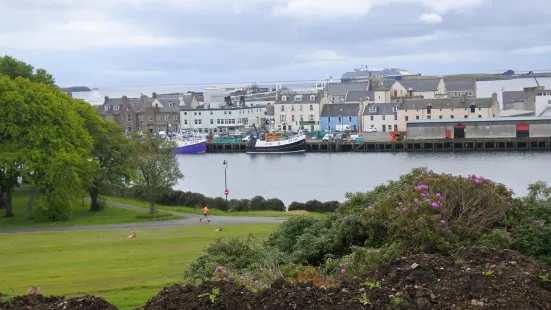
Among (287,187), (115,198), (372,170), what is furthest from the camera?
(372,170)

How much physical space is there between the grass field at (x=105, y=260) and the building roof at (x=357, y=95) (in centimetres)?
9659

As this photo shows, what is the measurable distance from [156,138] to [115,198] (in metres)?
10.8

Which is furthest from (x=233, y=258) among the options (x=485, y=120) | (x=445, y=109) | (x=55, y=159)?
(x=445, y=109)

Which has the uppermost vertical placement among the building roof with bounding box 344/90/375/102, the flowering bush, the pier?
the building roof with bounding box 344/90/375/102

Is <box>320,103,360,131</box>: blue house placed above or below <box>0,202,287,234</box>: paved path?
above

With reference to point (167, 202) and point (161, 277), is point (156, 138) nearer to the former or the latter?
point (167, 202)

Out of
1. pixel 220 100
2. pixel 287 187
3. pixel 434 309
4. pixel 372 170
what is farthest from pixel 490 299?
pixel 220 100

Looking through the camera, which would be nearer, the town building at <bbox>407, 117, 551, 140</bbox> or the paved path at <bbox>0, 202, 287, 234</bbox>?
the paved path at <bbox>0, 202, 287, 234</bbox>

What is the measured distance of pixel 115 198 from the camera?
57.1 meters

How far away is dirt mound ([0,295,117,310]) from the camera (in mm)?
10283

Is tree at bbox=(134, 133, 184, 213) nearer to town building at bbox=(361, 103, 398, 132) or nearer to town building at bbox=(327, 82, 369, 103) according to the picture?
town building at bbox=(361, 103, 398, 132)

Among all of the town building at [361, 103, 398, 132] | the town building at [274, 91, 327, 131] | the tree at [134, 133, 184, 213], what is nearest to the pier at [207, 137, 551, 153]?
the town building at [361, 103, 398, 132]

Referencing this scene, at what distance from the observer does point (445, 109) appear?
11212cm

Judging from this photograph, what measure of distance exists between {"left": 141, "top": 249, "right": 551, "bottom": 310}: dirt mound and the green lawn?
31.5m
